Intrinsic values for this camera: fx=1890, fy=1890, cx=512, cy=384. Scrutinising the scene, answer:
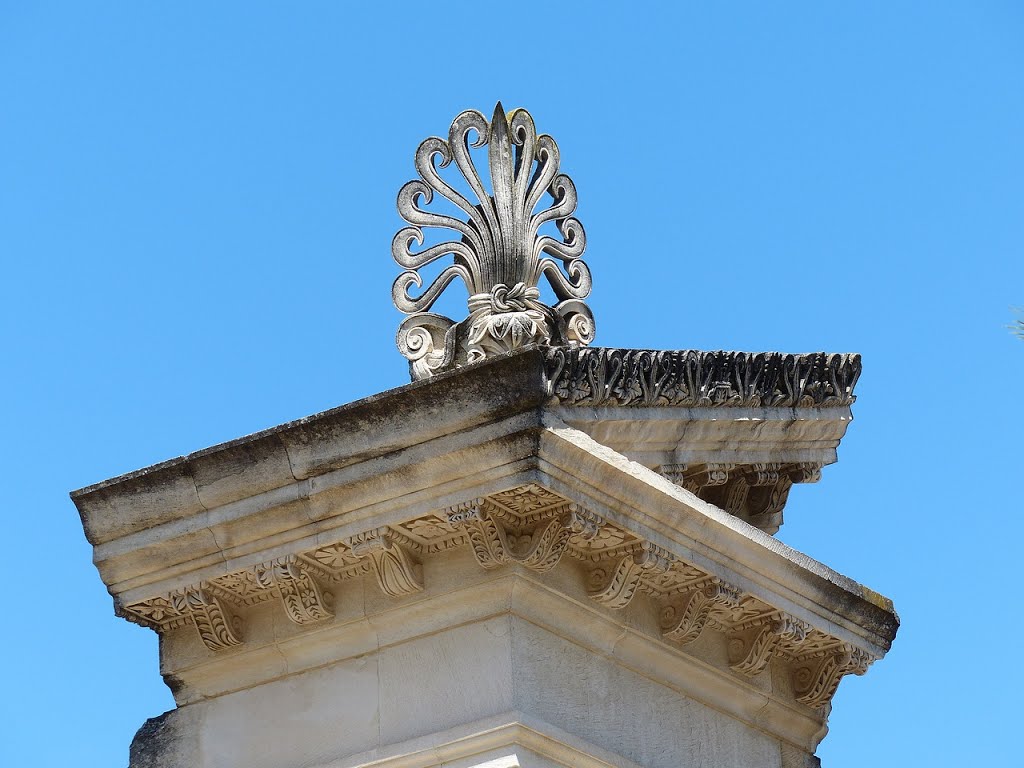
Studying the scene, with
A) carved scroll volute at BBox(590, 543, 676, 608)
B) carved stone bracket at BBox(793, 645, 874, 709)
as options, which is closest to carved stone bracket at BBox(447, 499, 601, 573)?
carved scroll volute at BBox(590, 543, 676, 608)

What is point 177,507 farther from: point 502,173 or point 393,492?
point 502,173

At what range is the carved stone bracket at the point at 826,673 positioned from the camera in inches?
394

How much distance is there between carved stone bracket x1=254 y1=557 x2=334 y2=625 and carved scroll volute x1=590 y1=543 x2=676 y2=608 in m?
1.30

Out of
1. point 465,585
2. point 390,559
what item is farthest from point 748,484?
point 390,559

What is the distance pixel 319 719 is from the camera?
357 inches

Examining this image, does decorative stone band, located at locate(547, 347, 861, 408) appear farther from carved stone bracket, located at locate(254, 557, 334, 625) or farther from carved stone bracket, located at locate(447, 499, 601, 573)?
carved stone bracket, located at locate(254, 557, 334, 625)

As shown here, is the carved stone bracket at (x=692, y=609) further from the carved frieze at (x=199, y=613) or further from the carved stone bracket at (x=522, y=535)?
the carved frieze at (x=199, y=613)

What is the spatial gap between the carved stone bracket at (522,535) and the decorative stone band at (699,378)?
0.55 m

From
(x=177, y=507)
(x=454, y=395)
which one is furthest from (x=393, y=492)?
(x=177, y=507)

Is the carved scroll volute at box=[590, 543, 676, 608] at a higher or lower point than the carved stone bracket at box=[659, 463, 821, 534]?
lower

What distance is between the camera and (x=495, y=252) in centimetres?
1030

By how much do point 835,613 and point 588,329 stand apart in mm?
2051

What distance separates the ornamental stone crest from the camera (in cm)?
1005

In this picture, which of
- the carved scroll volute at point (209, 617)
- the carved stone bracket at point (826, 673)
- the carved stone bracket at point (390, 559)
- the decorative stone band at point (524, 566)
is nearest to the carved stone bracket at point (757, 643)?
the decorative stone band at point (524, 566)
